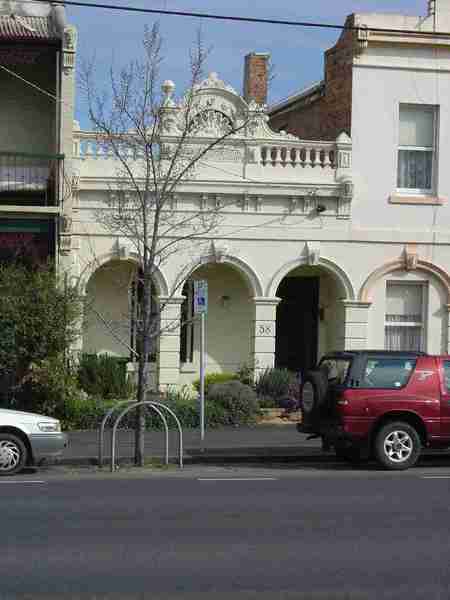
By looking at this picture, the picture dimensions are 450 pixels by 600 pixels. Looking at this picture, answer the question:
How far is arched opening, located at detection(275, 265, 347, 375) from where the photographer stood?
2442 cm

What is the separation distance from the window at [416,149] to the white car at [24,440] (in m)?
11.1

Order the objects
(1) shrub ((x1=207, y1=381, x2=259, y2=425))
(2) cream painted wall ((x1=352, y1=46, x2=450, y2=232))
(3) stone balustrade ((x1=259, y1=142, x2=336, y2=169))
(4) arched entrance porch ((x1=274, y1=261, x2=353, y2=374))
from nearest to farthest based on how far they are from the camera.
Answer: (1) shrub ((x1=207, y1=381, x2=259, y2=425)) < (3) stone balustrade ((x1=259, y1=142, x2=336, y2=169)) < (2) cream painted wall ((x1=352, y1=46, x2=450, y2=232)) < (4) arched entrance porch ((x1=274, y1=261, x2=353, y2=374))

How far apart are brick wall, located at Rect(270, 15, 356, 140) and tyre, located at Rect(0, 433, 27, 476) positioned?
36.9ft

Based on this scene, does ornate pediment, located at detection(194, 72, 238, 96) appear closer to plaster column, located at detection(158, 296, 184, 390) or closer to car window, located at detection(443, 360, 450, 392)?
plaster column, located at detection(158, 296, 184, 390)

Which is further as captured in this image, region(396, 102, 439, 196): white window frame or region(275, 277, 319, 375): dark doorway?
region(275, 277, 319, 375): dark doorway

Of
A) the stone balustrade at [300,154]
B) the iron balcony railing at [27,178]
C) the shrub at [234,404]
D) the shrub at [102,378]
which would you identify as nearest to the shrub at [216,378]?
the shrub at [234,404]

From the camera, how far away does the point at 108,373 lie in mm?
21625

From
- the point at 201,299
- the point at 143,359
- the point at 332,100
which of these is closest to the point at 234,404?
the point at 201,299

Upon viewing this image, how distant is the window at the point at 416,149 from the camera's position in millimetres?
23406

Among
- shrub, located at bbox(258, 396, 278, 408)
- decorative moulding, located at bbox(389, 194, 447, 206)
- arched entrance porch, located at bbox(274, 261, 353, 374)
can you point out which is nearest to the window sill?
decorative moulding, located at bbox(389, 194, 447, 206)

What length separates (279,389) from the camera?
875 inches

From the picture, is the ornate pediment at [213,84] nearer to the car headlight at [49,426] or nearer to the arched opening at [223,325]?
the arched opening at [223,325]

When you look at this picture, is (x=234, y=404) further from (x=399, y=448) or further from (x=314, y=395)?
(x=399, y=448)

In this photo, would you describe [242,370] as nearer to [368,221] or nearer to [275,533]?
[368,221]
